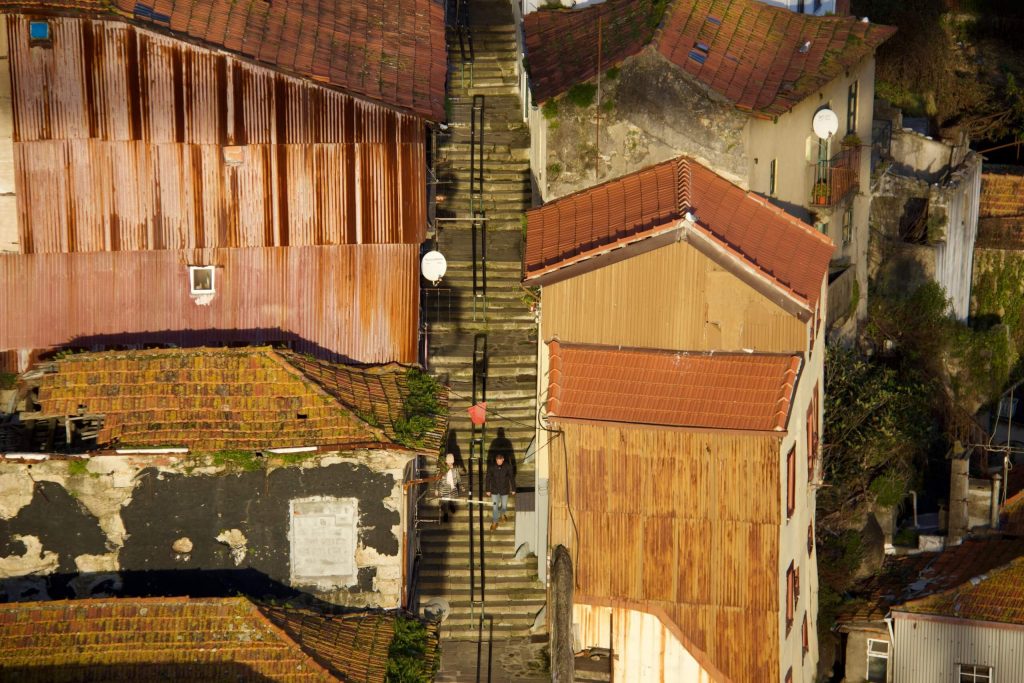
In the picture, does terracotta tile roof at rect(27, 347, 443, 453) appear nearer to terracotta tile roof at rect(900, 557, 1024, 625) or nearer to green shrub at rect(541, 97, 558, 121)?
green shrub at rect(541, 97, 558, 121)

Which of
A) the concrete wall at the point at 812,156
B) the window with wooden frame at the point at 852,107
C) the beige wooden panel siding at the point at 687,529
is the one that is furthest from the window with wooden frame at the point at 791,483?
the window with wooden frame at the point at 852,107

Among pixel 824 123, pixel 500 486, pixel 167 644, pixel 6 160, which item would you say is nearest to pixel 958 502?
pixel 824 123

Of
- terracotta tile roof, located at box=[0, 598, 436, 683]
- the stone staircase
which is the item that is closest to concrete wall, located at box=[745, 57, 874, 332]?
the stone staircase

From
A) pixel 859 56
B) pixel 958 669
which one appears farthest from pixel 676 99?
pixel 958 669

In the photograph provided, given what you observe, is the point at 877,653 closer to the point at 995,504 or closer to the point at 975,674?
the point at 975,674

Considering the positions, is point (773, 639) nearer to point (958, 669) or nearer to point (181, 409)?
point (958, 669)

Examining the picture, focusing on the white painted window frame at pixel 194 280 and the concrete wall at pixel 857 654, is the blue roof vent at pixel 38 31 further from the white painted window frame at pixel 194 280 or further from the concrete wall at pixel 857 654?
the concrete wall at pixel 857 654
